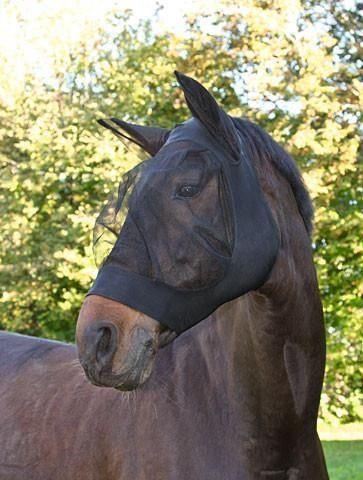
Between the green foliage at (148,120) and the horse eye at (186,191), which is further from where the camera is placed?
the green foliage at (148,120)

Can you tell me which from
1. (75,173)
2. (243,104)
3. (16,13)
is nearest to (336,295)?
(243,104)

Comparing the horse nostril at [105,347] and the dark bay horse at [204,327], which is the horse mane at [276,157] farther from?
the horse nostril at [105,347]

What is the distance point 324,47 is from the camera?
1435cm

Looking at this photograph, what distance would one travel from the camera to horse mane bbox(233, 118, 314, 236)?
297cm

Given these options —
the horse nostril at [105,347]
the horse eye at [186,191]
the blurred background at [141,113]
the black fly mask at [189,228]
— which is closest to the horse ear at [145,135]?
the black fly mask at [189,228]

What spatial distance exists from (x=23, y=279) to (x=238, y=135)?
53.8 feet

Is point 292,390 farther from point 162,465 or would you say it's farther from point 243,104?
point 243,104

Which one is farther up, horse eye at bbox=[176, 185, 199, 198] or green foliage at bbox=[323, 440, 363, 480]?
horse eye at bbox=[176, 185, 199, 198]

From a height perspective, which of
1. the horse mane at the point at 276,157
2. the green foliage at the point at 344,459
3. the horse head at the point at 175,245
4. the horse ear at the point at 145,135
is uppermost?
the horse ear at the point at 145,135

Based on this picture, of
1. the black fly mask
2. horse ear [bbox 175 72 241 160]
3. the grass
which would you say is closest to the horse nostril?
the black fly mask

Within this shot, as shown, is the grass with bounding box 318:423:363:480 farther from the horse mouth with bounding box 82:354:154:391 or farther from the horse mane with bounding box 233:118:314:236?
the horse mouth with bounding box 82:354:154:391

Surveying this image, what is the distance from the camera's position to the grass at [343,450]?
9867mm

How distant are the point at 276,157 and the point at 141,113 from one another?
Answer: 15.4m

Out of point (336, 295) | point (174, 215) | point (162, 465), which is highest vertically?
point (336, 295)
